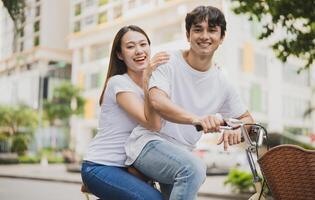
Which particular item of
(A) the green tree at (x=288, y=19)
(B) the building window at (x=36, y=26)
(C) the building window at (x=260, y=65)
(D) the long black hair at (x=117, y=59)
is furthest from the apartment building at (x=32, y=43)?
(C) the building window at (x=260, y=65)

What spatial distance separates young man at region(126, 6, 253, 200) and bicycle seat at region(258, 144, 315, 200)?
12cm

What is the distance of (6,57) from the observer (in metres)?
4.20

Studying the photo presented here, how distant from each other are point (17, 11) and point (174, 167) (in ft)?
8.43

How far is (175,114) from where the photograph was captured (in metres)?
1.46

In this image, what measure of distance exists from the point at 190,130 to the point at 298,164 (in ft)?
1.24

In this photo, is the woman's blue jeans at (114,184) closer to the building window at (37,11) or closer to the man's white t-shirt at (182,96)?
the man's white t-shirt at (182,96)

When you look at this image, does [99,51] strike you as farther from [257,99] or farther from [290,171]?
[257,99]

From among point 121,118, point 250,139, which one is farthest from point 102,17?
point 250,139

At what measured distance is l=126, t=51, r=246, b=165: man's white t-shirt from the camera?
5.16 feet

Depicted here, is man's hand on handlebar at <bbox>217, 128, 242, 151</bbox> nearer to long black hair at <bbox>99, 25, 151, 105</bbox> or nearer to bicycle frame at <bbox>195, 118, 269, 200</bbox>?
bicycle frame at <bbox>195, 118, 269, 200</bbox>

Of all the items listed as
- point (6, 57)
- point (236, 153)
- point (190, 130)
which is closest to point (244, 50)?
point (236, 153)

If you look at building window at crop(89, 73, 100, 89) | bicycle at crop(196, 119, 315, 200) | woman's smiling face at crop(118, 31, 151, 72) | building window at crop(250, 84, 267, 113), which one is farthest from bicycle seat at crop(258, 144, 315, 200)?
building window at crop(250, 84, 267, 113)

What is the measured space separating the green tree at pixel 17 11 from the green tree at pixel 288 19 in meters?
2.21

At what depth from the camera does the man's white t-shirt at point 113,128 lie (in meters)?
1.66
